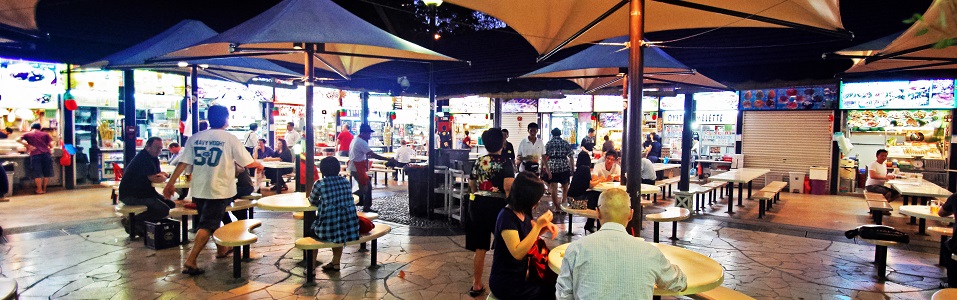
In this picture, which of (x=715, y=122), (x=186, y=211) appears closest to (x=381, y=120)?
(x=715, y=122)

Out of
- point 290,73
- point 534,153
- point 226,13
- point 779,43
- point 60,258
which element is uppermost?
point 226,13

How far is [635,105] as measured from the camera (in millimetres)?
3986

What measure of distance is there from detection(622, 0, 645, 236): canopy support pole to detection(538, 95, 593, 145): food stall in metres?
14.5

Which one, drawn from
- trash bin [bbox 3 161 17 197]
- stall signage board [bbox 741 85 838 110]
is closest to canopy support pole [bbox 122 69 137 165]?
trash bin [bbox 3 161 17 197]

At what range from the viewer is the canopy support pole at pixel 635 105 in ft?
13.0

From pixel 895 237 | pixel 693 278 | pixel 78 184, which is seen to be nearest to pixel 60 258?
pixel 693 278

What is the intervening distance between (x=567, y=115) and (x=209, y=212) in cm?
1495

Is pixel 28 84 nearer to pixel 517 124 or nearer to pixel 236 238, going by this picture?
pixel 236 238

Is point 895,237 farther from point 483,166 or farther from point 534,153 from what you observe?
point 534,153

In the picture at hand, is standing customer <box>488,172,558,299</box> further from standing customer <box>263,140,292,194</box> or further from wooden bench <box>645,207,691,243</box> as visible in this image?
standing customer <box>263,140,292,194</box>

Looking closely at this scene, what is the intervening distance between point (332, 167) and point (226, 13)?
1149 cm

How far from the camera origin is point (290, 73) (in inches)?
336

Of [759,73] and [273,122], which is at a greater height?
[759,73]

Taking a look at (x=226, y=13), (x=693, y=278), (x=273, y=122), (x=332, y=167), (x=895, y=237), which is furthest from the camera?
(x=273, y=122)
